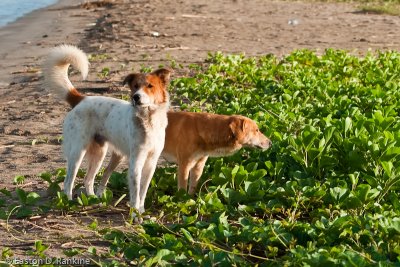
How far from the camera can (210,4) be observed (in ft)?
74.9

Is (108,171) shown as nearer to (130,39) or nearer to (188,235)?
(188,235)

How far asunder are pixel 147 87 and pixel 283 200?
126 cm

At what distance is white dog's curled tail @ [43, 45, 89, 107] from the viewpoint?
291 inches

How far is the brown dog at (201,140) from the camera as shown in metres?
7.13

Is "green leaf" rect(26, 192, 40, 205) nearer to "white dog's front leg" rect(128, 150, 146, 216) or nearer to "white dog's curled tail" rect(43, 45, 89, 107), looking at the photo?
"white dog's front leg" rect(128, 150, 146, 216)

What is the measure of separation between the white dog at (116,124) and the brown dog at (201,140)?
12.9 inches

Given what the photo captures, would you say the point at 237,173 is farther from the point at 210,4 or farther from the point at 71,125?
the point at 210,4

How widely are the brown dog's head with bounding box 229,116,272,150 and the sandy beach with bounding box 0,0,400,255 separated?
1672 mm

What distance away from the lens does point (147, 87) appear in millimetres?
6422

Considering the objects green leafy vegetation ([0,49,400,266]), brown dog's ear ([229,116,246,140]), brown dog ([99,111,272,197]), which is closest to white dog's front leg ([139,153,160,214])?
green leafy vegetation ([0,49,400,266])

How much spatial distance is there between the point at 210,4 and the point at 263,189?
54.5 feet

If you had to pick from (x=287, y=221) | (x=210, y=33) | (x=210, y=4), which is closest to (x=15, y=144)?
(x=287, y=221)

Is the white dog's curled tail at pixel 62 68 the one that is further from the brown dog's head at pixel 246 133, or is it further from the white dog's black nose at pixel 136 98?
the brown dog's head at pixel 246 133

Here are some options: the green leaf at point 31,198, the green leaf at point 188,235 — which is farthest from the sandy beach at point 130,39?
the green leaf at point 188,235
